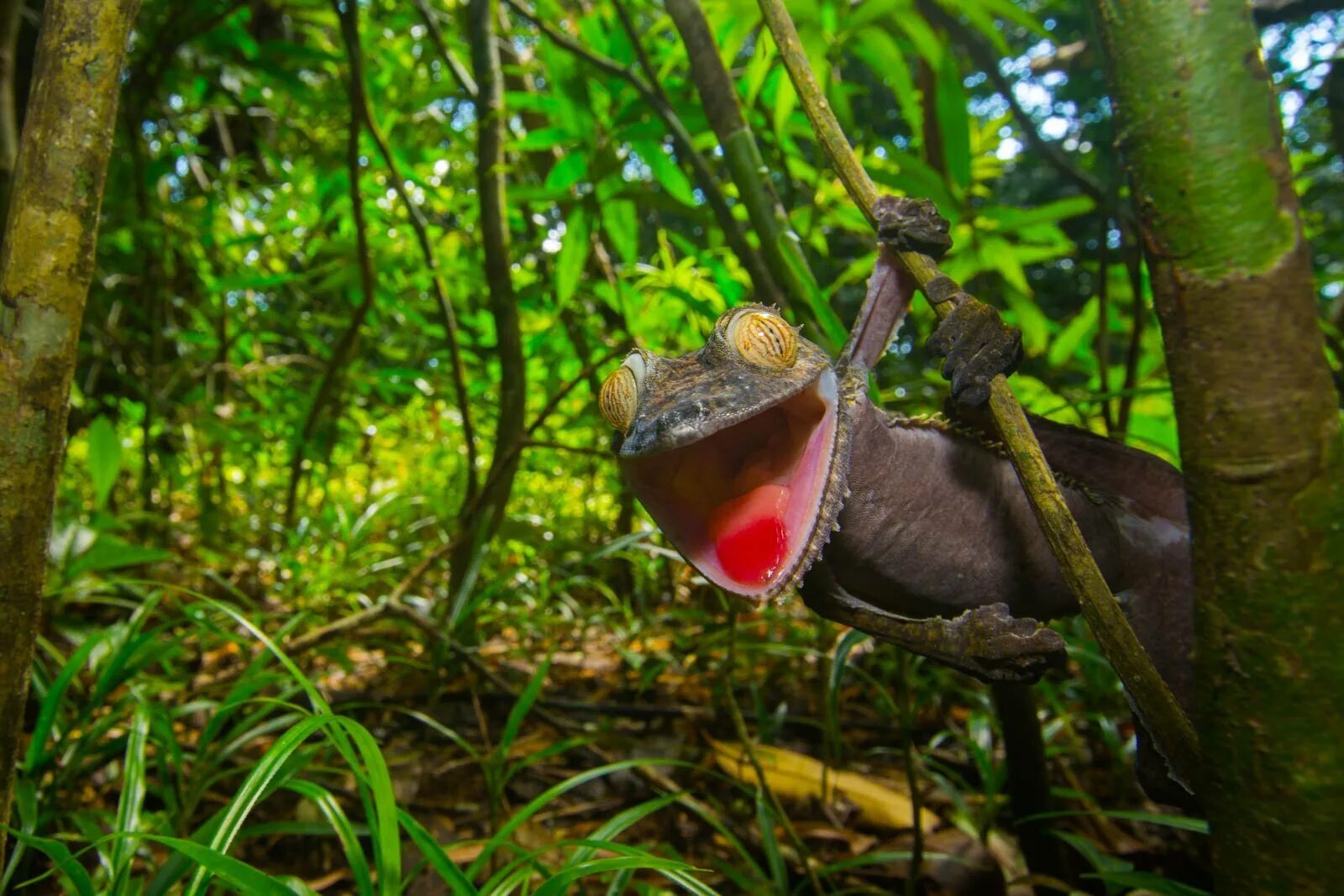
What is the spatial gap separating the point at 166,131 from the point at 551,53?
386 centimetres

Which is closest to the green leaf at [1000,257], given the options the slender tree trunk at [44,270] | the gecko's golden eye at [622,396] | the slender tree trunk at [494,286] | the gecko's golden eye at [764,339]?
the gecko's golden eye at [764,339]

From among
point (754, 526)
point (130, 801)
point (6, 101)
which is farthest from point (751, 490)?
point (6, 101)

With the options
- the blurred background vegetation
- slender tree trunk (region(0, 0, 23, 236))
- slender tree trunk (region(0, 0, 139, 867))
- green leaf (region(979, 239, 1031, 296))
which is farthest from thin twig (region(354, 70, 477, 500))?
green leaf (region(979, 239, 1031, 296))

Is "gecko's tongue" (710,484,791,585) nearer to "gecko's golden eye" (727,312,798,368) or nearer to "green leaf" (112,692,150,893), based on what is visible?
"gecko's golden eye" (727,312,798,368)

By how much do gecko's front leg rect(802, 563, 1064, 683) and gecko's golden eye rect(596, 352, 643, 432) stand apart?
48cm

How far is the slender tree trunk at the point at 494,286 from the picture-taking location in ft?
9.71

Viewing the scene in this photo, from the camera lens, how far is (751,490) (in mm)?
1194

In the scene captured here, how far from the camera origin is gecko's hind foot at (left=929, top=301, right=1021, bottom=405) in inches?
42.8

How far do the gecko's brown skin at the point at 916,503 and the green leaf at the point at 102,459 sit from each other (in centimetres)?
230

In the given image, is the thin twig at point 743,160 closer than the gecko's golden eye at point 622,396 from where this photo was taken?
No

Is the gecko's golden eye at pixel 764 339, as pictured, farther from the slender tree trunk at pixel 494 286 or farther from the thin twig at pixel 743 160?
the slender tree trunk at pixel 494 286

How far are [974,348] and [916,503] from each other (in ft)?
0.96

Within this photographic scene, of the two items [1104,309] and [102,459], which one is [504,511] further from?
[1104,309]

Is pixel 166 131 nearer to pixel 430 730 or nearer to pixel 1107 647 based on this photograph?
pixel 430 730
